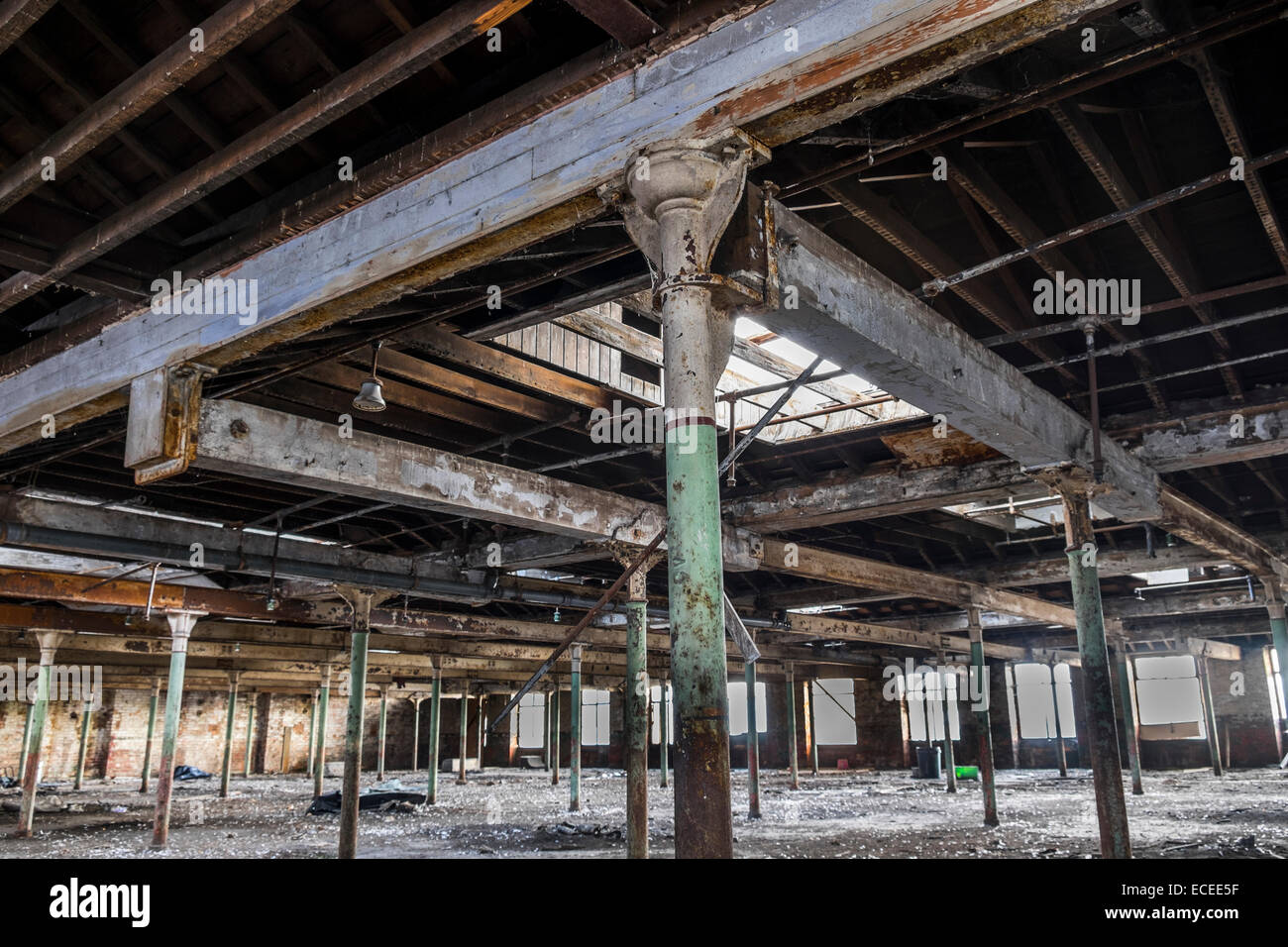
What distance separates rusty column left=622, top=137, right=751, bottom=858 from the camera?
3.46 metres

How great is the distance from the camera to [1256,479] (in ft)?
37.4

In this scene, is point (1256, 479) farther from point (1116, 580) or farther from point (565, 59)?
point (565, 59)

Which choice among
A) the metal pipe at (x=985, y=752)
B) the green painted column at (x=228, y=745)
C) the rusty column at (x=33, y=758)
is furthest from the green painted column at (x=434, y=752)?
the metal pipe at (x=985, y=752)

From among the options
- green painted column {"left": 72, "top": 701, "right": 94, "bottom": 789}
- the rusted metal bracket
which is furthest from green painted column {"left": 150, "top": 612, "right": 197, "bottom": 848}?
green painted column {"left": 72, "top": 701, "right": 94, "bottom": 789}

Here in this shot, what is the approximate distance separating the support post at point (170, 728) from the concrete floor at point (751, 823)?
36 centimetres

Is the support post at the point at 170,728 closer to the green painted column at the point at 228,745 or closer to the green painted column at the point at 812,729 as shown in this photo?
the green painted column at the point at 228,745

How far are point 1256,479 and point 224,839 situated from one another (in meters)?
15.0

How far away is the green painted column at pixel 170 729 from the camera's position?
12.8 m

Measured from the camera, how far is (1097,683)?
7613 mm

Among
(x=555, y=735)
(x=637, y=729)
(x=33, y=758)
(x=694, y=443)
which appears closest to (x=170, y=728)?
(x=33, y=758)

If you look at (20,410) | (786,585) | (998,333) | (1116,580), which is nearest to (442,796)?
(786,585)

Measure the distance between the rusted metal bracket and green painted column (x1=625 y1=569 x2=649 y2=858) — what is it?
14.8ft

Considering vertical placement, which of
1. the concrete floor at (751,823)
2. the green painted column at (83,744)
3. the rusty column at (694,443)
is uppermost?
the rusty column at (694,443)

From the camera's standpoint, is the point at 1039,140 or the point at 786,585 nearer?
the point at 1039,140
